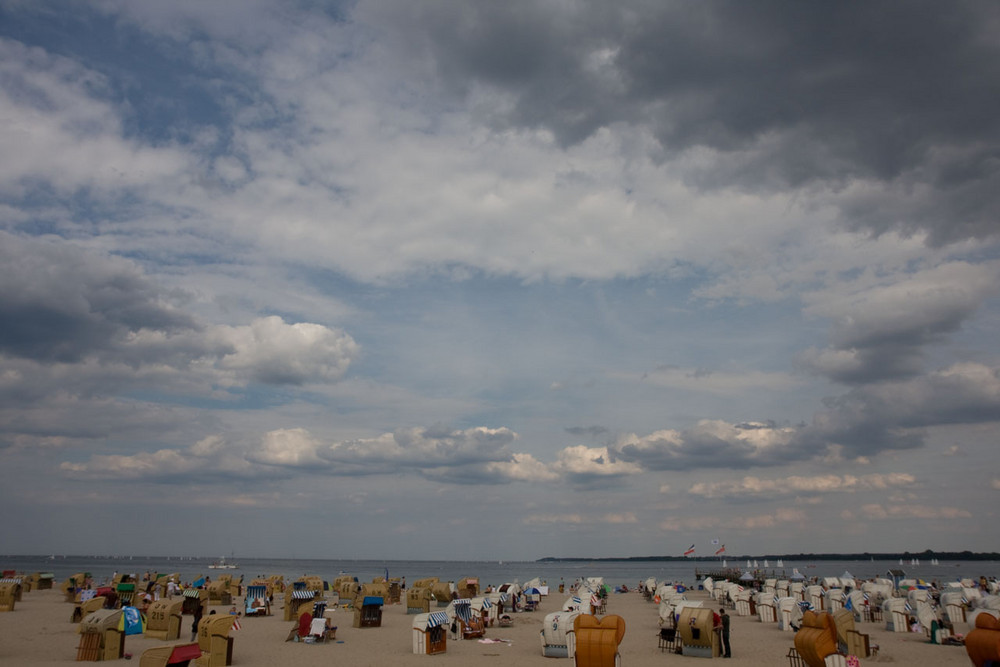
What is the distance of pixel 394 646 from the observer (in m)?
23.2

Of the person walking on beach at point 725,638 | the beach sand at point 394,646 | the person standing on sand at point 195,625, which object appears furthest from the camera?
the person standing on sand at point 195,625

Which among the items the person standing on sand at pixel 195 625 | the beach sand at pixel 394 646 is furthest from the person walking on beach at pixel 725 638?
the person standing on sand at pixel 195 625

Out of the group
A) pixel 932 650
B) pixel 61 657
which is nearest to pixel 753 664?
pixel 932 650

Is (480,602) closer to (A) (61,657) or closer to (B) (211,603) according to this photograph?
(A) (61,657)

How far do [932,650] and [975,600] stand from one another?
13706 millimetres

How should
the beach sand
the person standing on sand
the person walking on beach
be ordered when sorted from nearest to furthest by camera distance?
the beach sand, the person walking on beach, the person standing on sand

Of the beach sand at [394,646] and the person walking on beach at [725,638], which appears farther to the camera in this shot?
the person walking on beach at [725,638]

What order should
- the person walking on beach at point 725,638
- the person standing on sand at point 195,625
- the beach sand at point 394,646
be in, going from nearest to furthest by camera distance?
the beach sand at point 394,646 < the person walking on beach at point 725,638 < the person standing on sand at point 195,625

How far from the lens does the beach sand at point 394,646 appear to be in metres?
19.9

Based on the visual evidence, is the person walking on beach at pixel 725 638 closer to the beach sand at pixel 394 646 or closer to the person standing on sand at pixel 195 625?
the beach sand at pixel 394 646

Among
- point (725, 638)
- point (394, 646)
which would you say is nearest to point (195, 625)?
point (394, 646)

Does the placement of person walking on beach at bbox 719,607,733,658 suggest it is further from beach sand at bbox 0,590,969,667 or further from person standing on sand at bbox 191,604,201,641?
person standing on sand at bbox 191,604,201,641

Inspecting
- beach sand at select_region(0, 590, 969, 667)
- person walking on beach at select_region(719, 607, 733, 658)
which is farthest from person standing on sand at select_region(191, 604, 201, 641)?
person walking on beach at select_region(719, 607, 733, 658)

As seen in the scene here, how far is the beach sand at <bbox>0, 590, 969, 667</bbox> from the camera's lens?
19906mm
